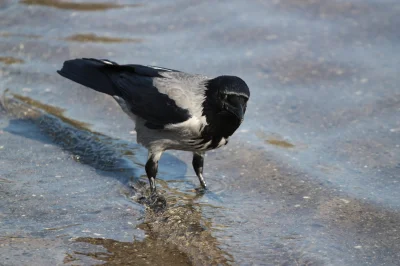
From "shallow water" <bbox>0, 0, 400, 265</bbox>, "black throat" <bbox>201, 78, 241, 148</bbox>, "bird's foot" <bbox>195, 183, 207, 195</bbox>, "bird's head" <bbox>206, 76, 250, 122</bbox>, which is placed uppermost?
"bird's head" <bbox>206, 76, 250, 122</bbox>

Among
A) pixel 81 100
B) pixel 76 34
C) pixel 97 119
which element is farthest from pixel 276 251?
pixel 76 34

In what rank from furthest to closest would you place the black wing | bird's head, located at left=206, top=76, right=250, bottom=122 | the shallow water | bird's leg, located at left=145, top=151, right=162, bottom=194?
bird's leg, located at left=145, top=151, right=162, bottom=194 < the black wing < bird's head, located at left=206, top=76, right=250, bottom=122 < the shallow water

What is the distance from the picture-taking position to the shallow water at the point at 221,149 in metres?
5.07

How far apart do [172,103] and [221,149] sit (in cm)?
111

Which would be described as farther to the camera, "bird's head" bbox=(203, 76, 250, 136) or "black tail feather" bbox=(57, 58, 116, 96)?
"black tail feather" bbox=(57, 58, 116, 96)

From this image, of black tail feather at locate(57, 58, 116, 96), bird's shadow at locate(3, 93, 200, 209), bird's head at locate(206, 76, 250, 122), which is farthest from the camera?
black tail feather at locate(57, 58, 116, 96)

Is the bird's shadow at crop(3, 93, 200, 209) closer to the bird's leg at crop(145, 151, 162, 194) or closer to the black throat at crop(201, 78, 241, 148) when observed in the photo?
the bird's leg at crop(145, 151, 162, 194)

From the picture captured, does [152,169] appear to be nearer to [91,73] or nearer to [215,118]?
[215,118]

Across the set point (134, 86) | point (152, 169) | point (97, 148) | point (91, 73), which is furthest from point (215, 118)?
point (97, 148)

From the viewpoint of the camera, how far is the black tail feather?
638cm

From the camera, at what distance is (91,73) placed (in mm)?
6445

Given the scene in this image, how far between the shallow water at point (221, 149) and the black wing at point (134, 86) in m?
0.66

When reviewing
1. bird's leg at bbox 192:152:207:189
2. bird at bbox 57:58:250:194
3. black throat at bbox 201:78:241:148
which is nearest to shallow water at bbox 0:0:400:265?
bird's leg at bbox 192:152:207:189

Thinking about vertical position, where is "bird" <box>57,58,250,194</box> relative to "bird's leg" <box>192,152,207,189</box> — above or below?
above
